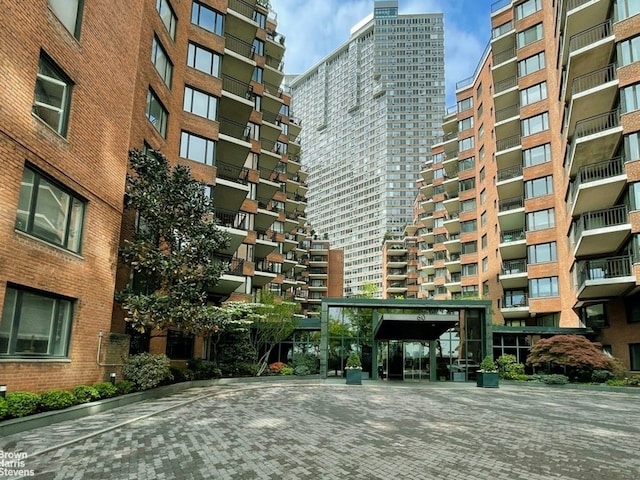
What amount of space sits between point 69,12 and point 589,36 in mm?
30088

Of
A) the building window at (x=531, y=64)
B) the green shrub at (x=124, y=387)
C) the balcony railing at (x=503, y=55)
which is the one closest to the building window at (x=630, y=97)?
the building window at (x=531, y=64)

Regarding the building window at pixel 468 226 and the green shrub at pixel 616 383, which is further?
the building window at pixel 468 226

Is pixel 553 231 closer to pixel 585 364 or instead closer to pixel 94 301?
pixel 585 364

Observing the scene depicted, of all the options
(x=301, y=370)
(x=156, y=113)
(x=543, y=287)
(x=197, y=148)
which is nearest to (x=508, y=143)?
(x=543, y=287)

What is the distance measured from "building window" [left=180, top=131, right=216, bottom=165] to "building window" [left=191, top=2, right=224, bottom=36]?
24.4 ft

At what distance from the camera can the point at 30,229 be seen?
38.3 feet

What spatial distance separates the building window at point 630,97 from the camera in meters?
25.3

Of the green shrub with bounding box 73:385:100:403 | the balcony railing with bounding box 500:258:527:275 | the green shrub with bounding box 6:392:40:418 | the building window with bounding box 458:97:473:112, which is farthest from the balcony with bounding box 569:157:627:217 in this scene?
the building window with bounding box 458:97:473:112

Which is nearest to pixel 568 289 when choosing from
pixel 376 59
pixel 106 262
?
pixel 106 262

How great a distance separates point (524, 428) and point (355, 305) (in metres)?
18.1

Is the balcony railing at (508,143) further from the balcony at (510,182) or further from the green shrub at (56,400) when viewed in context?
the green shrub at (56,400)

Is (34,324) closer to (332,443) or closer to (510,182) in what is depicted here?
(332,443)

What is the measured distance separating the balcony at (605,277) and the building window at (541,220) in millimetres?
9087

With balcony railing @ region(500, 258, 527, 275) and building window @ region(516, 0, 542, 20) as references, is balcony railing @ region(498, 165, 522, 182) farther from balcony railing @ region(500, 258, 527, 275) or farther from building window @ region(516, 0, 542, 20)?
building window @ region(516, 0, 542, 20)
